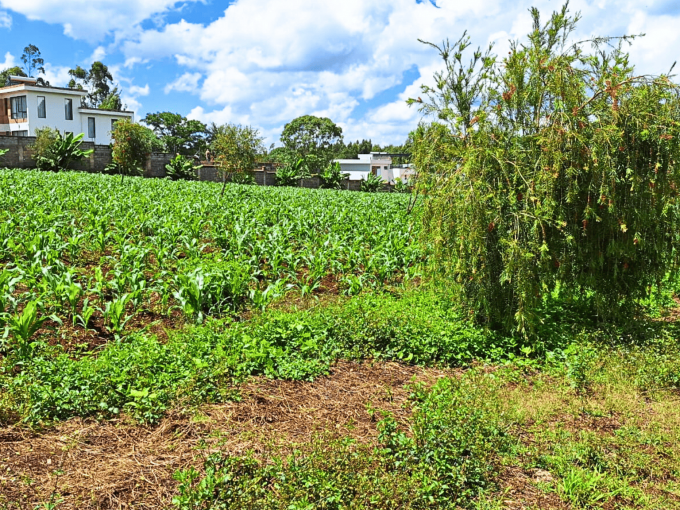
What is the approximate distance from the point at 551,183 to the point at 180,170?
112 feet

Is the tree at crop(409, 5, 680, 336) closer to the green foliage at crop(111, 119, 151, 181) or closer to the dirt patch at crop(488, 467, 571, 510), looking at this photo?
the dirt patch at crop(488, 467, 571, 510)

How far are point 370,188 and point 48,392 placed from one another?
38096 mm

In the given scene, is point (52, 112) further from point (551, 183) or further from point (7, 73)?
point (551, 183)

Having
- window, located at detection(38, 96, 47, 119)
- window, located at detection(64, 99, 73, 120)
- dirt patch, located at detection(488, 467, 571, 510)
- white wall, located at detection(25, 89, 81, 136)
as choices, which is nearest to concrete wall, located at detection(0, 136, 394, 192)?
white wall, located at detection(25, 89, 81, 136)

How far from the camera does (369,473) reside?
3.44 meters

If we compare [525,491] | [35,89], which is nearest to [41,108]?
[35,89]

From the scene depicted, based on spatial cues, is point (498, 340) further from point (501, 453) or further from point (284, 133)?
point (284, 133)

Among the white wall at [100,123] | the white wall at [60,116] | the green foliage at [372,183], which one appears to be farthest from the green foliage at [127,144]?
the white wall at [100,123]

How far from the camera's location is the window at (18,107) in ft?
171

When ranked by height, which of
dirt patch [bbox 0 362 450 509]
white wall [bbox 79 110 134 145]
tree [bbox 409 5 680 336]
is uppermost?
white wall [bbox 79 110 134 145]

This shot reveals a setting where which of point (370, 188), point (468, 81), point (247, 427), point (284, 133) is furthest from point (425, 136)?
point (284, 133)

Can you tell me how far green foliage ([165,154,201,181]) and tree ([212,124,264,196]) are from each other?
14.5 metres

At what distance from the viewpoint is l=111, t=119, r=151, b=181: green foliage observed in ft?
94.9

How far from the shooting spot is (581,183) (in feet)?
19.3
